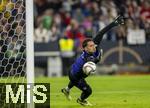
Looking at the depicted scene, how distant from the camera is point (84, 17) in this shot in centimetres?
2338

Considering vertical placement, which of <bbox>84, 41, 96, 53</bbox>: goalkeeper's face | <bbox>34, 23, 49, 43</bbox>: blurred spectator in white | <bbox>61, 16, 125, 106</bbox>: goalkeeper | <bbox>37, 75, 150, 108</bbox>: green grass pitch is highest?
<bbox>34, 23, 49, 43</bbox>: blurred spectator in white

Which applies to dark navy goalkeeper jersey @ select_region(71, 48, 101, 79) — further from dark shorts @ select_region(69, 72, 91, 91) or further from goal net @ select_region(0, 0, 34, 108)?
goal net @ select_region(0, 0, 34, 108)

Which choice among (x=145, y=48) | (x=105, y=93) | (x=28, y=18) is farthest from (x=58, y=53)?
(x=28, y=18)

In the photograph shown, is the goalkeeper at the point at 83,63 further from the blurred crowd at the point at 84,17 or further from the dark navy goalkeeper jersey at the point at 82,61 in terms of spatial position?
the blurred crowd at the point at 84,17

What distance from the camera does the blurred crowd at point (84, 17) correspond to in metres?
22.4

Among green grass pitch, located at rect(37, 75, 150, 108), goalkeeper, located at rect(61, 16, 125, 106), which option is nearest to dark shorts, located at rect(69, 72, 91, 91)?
goalkeeper, located at rect(61, 16, 125, 106)

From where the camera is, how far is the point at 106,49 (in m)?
22.1

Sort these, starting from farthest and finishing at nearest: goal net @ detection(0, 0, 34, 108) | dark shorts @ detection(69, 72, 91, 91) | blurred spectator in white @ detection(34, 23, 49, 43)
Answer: blurred spectator in white @ detection(34, 23, 49, 43)
dark shorts @ detection(69, 72, 91, 91)
goal net @ detection(0, 0, 34, 108)

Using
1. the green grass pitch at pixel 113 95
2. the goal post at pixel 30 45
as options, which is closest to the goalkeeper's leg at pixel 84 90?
the green grass pitch at pixel 113 95

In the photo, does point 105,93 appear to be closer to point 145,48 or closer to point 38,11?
point 145,48

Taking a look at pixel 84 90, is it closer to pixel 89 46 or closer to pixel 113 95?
pixel 89 46

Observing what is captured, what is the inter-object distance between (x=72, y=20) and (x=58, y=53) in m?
1.70

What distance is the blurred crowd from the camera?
22.4 metres

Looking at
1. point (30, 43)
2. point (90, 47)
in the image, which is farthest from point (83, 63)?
point (30, 43)
